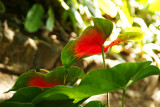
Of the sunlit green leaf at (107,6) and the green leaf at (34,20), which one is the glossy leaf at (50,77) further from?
the green leaf at (34,20)

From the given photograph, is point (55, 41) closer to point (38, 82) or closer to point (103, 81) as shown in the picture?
point (38, 82)

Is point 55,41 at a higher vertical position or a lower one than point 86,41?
higher

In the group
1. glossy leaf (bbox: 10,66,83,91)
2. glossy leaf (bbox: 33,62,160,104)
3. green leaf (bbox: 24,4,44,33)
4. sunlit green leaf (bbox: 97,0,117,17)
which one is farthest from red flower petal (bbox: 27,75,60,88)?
green leaf (bbox: 24,4,44,33)

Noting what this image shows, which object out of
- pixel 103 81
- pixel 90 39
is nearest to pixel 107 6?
pixel 90 39

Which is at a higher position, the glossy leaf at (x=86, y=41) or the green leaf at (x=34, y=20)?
the green leaf at (x=34, y=20)

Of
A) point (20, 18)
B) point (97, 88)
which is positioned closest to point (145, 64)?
point (97, 88)

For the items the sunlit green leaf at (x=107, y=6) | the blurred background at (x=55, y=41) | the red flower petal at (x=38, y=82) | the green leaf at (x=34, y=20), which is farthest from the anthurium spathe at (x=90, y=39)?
the green leaf at (x=34, y=20)

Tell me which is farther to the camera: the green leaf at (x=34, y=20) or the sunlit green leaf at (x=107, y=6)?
the green leaf at (x=34, y=20)

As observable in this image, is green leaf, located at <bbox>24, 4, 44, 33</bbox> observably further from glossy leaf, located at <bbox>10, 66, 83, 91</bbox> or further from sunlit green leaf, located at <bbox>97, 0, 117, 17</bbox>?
glossy leaf, located at <bbox>10, 66, 83, 91</bbox>
